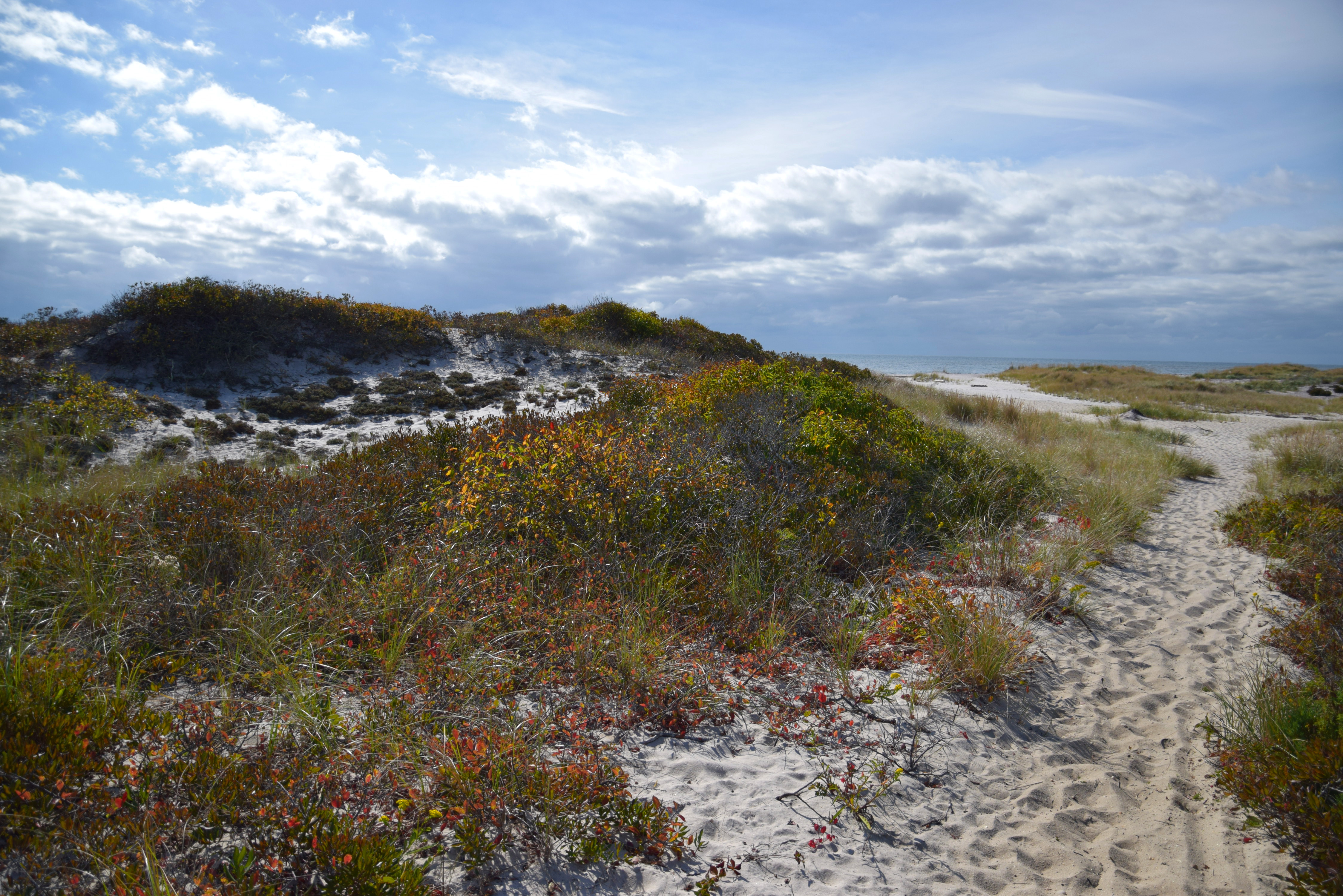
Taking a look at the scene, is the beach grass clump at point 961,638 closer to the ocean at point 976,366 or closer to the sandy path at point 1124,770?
the sandy path at point 1124,770

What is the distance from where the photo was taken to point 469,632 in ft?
12.9

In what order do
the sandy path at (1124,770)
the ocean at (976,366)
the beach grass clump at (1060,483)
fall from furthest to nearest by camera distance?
1. the ocean at (976,366)
2. the beach grass clump at (1060,483)
3. the sandy path at (1124,770)

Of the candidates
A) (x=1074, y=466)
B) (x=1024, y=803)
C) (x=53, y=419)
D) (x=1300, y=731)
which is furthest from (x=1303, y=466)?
(x=53, y=419)

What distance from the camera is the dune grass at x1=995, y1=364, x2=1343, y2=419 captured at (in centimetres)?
2619

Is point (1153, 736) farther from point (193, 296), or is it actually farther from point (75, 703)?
point (193, 296)

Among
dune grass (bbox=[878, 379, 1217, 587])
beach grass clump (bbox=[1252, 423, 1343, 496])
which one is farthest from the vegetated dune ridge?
beach grass clump (bbox=[1252, 423, 1343, 496])

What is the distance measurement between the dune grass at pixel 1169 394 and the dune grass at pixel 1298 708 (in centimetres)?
1905

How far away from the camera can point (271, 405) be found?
11.3 m

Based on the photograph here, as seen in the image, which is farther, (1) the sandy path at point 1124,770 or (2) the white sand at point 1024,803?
(1) the sandy path at point 1124,770

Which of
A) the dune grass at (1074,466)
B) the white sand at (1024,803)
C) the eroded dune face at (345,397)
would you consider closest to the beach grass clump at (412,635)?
the white sand at (1024,803)

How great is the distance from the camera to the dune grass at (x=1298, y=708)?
2877 mm

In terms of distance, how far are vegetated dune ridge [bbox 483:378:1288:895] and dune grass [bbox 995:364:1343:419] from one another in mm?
23994

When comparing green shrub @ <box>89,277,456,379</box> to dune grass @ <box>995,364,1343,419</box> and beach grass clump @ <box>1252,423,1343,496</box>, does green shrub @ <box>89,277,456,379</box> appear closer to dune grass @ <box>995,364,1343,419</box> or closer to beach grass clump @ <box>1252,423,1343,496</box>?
beach grass clump @ <box>1252,423,1343,496</box>

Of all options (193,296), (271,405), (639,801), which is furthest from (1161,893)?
(193,296)
